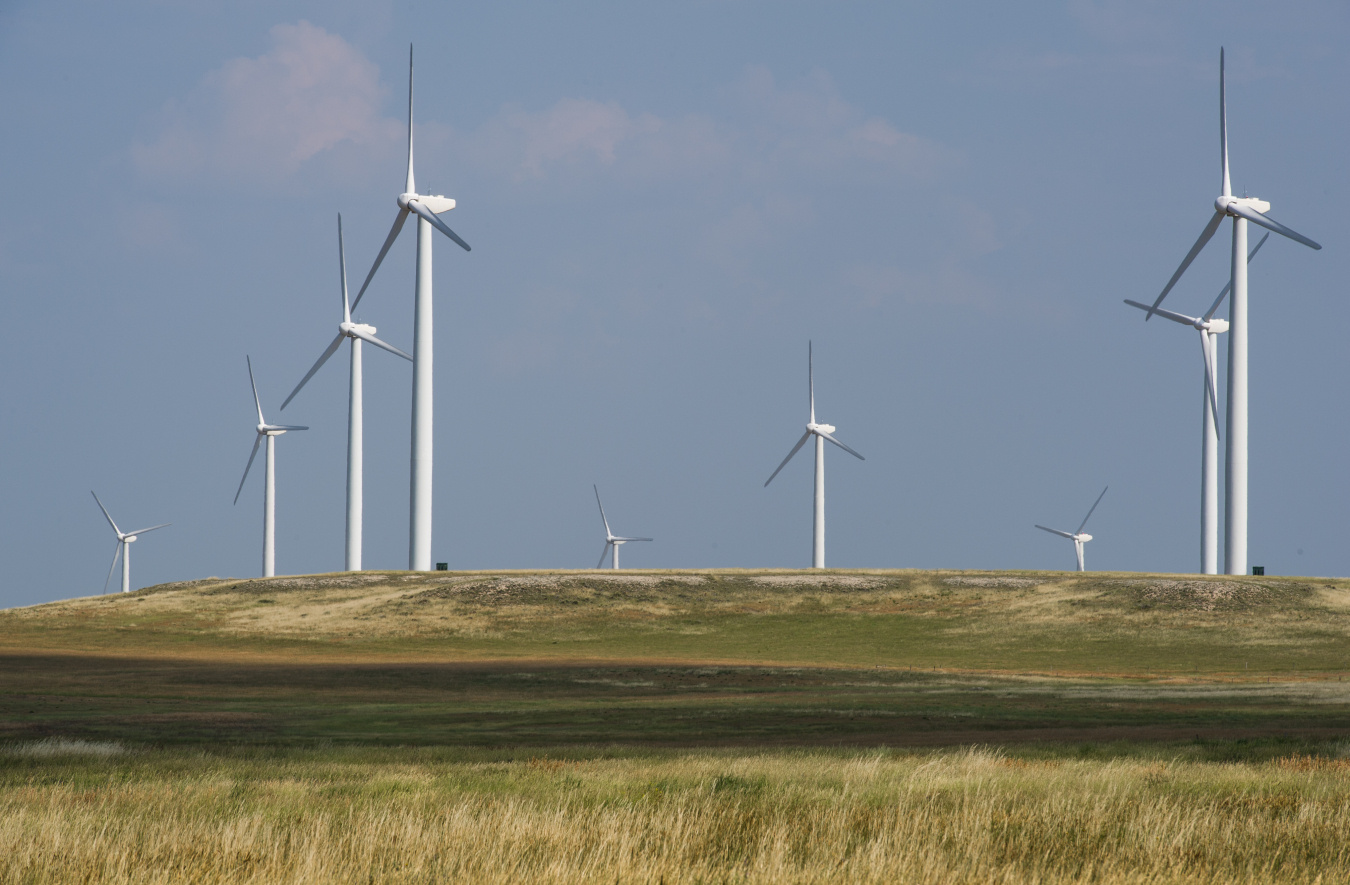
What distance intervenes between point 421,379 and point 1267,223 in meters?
60.8

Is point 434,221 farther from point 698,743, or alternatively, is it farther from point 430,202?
point 698,743

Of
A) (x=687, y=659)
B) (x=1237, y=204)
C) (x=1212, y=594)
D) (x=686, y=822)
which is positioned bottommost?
(x=687, y=659)

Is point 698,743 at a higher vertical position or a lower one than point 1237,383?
lower

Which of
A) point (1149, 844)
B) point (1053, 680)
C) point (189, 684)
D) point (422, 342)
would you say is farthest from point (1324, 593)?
point (1149, 844)

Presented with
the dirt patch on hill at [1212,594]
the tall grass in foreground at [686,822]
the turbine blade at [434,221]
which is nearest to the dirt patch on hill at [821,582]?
the dirt patch on hill at [1212,594]

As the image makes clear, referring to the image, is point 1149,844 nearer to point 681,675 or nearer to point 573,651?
point 681,675

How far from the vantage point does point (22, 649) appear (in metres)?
73.1

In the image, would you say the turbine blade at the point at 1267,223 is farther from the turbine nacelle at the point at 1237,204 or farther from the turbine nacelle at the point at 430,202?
the turbine nacelle at the point at 430,202

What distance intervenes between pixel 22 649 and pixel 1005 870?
72.3 meters

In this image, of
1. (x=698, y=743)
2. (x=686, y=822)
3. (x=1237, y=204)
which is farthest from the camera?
(x=1237, y=204)

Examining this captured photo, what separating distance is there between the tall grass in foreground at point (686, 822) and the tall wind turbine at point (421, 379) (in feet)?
246

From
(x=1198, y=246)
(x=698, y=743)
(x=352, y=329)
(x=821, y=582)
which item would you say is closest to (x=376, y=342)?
(x=352, y=329)

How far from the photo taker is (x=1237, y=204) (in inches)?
3775

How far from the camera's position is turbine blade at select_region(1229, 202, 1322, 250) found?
9000 cm
